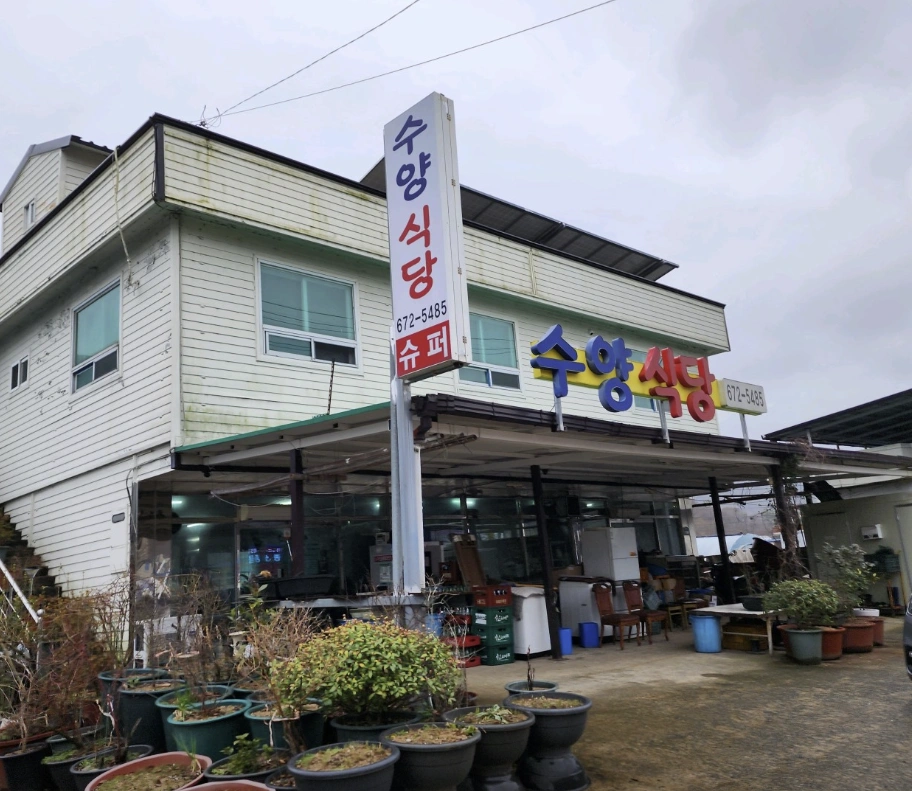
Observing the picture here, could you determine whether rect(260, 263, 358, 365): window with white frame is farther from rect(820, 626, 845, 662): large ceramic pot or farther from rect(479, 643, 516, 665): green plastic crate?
rect(820, 626, 845, 662): large ceramic pot

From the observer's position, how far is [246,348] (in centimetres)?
1085

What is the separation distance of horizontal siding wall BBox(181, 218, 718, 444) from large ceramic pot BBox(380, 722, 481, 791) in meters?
6.44

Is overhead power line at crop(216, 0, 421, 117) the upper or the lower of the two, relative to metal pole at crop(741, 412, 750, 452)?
upper

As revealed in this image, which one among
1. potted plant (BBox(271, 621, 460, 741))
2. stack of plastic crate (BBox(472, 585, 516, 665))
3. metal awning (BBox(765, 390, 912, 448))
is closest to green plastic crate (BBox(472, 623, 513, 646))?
stack of plastic crate (BBox(472, 585, 516, 665))

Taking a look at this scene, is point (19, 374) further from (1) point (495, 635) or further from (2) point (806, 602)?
(2) point (806, 602)

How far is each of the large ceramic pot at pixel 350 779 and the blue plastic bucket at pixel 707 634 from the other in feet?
27.2

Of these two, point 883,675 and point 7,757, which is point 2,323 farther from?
point 883,675

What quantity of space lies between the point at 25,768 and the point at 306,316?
23.4 ft

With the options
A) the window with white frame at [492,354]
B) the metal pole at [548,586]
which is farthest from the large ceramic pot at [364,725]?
the window with white frame at [492,354]

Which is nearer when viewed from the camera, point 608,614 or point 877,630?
point 877,630

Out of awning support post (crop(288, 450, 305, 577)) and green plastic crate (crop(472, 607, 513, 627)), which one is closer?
awning support post (crop(288, 450, 305, 577))

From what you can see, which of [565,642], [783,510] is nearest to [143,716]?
[565,642]

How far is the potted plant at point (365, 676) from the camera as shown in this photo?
507 centimetres

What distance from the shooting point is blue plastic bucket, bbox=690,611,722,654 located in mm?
11297
